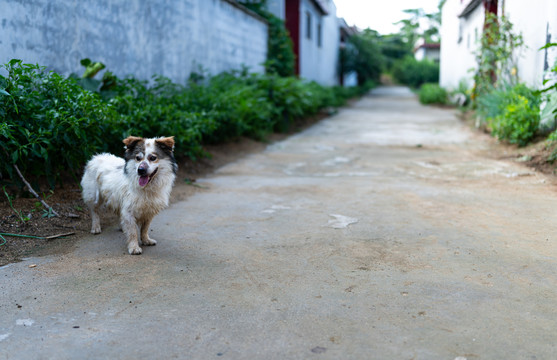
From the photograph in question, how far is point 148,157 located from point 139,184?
21 cm

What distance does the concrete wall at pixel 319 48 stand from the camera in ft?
63.6

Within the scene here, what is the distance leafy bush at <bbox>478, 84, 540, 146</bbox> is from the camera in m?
7.72

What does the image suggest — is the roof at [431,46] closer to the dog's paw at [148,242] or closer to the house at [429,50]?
the house at [429,50]

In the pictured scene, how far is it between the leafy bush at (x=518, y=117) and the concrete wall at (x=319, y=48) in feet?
30.3

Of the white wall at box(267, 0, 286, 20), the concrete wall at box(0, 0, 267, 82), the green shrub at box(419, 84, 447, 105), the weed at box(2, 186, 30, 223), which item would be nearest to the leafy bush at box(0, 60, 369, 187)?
the weed at box(2, 186, 30, 223)

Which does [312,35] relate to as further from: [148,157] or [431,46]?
[431,46]

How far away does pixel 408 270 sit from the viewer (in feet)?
10.9

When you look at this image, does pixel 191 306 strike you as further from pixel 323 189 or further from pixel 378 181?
pixel 378 181

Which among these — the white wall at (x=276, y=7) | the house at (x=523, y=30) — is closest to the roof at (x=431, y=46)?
the house at (x=523, y=30)

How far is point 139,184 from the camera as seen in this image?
3.58 metres

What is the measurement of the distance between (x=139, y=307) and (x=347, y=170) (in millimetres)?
4766

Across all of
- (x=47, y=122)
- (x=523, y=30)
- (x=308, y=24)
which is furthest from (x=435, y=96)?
(x=47, y=122)

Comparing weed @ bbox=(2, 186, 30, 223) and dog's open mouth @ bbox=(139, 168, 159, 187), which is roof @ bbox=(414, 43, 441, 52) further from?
dog's open mouth @ bbox=(139, 168, 159, 187)

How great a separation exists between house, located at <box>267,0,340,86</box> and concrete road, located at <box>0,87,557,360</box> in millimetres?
12936
